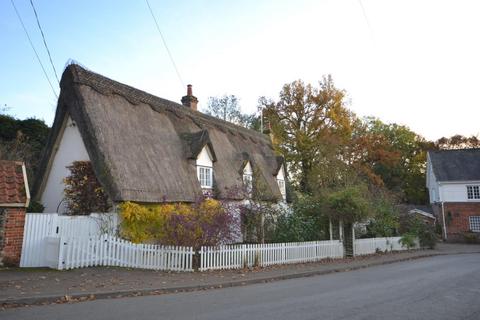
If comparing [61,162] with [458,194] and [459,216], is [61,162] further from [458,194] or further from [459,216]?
[458,194]

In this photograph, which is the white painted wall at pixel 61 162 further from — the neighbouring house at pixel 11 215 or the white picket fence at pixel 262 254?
the white picket fence at pixel 262 254

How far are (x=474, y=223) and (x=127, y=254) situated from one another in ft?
125

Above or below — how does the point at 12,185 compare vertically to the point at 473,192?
below

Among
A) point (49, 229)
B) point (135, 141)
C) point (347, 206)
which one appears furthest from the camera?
point (347, 206)

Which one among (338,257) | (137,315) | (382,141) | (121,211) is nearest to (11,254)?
(121,211)

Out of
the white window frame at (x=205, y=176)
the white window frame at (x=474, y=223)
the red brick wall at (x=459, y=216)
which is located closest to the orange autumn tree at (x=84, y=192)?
the white window frame at (x=205, y=176)

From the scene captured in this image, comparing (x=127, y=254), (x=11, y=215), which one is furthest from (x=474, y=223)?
(x=11, y=215)

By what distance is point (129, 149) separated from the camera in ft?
55.9

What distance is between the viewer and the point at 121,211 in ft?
49.0

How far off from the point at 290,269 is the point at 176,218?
5.06 m

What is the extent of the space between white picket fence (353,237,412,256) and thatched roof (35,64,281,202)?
26.5 feet

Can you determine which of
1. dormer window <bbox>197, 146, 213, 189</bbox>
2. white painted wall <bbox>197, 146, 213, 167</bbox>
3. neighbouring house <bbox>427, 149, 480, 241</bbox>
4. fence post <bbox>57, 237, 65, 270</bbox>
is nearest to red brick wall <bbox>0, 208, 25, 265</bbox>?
fence post <bbox>57, 237, 65, 270</bbox>

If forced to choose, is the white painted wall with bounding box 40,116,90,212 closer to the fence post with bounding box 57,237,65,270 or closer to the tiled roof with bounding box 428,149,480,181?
the fence post with bounding box 57,237,65,270

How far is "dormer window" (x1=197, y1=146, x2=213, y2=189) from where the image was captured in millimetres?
20442
